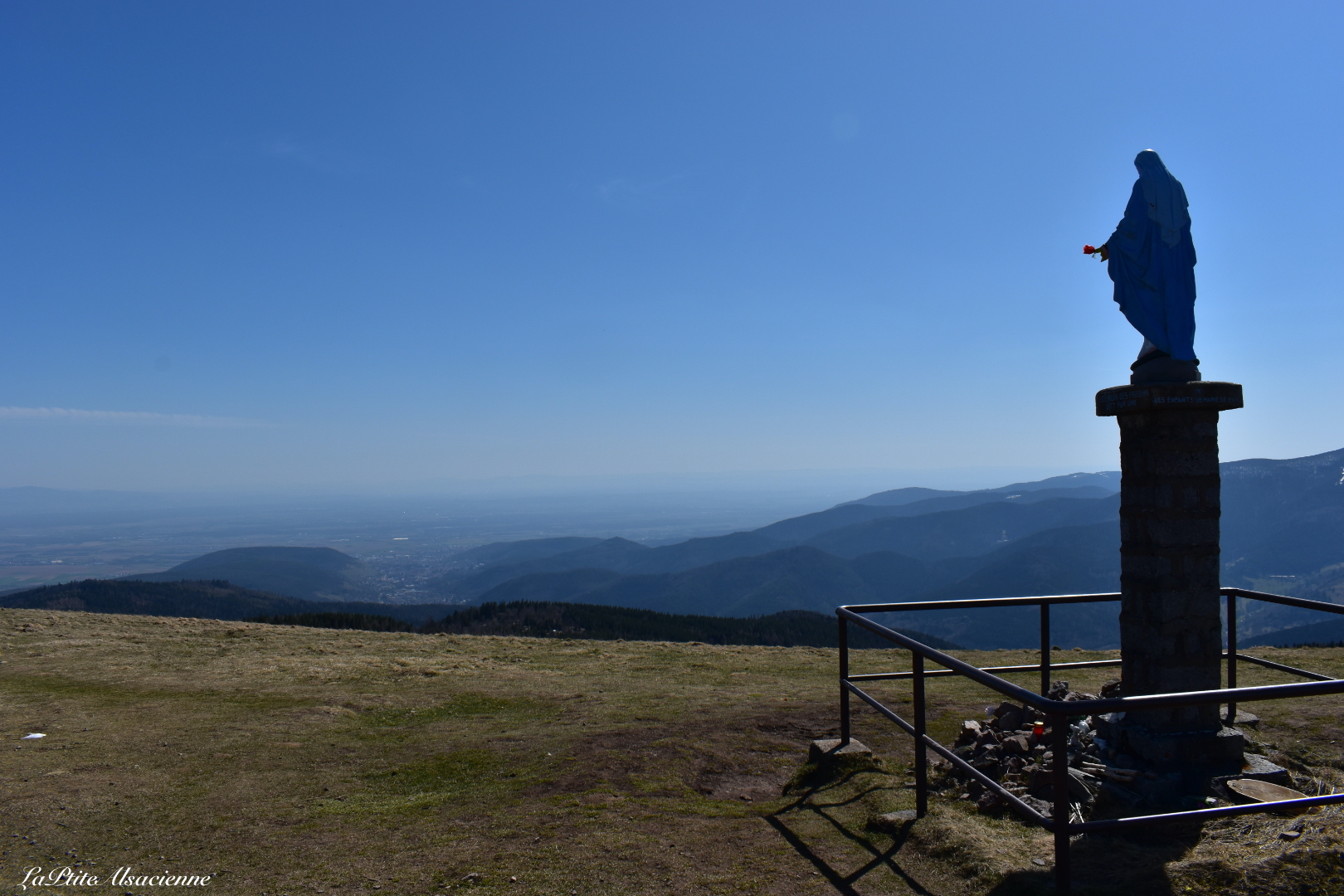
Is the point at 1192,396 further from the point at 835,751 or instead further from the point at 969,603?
the point at 835,751

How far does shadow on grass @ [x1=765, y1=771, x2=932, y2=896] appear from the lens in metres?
5.31

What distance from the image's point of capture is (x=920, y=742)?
6219 mm

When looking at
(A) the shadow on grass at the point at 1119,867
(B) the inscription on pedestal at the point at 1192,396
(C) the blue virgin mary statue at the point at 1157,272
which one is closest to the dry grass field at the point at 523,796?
(A) the shadow on grass at the point at 1119,867

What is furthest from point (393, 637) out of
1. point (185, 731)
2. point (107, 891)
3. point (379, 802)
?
point (107, 891)

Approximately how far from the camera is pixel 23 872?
5.65 m

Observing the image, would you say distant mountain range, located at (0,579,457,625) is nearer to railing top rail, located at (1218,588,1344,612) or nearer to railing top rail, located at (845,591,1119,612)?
railing top rail, located at (845,591,1119,612)

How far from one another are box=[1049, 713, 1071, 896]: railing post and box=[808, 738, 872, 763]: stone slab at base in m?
3.45

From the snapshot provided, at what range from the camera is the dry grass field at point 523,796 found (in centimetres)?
530

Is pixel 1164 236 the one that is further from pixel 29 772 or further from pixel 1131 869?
pixel 29 772

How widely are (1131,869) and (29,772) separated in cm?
1070

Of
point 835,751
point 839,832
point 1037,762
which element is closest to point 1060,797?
point 839,832

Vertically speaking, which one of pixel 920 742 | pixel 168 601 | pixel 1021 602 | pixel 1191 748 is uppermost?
pixel 1021 602

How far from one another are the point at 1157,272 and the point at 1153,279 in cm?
8

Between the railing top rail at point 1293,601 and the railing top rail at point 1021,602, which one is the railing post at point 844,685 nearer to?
the railing top rail at point 1021,602
